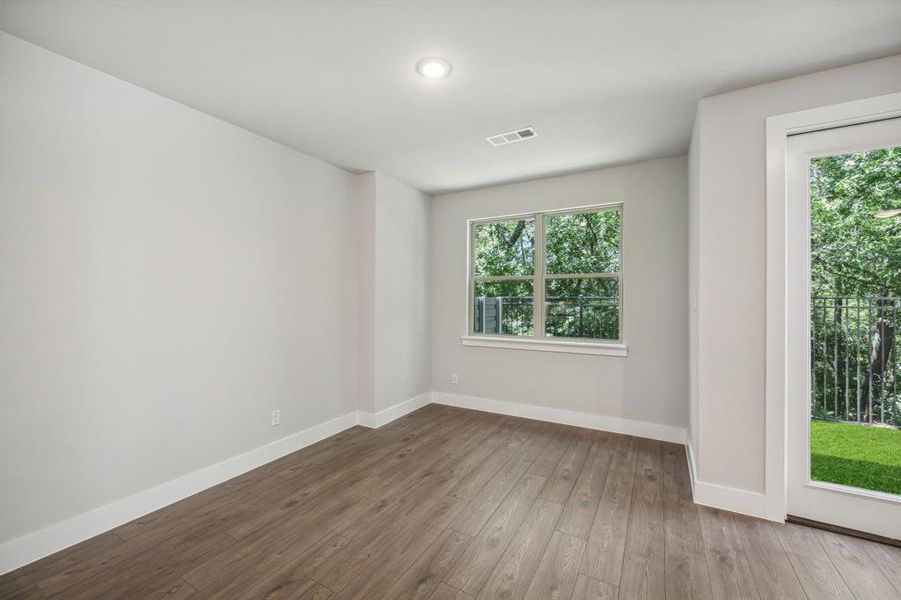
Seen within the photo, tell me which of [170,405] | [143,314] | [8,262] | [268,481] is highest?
[8,262]

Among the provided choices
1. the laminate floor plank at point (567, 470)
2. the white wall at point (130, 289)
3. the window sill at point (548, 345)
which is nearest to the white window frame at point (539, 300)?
the window sill at point (548, 345)

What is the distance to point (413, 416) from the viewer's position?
14.0 feet

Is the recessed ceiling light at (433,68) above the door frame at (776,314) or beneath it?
above

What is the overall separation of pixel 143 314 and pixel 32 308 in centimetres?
49

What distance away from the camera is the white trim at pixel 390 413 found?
393cm

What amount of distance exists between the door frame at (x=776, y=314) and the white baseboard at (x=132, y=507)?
11.2ft

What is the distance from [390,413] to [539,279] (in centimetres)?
218

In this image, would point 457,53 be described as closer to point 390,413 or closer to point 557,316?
point 557,316

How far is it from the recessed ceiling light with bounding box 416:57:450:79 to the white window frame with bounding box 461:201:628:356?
2.29 m

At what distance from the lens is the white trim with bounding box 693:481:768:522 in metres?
2.31

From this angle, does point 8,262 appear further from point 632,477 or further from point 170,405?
point 632,477

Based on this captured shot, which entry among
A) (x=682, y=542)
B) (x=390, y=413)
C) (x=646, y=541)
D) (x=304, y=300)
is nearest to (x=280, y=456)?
(x=390, y=413)

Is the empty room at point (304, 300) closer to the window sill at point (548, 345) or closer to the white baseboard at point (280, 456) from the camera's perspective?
the white baseboard at point (280, 456)

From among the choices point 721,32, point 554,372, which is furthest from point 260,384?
point 721,32
